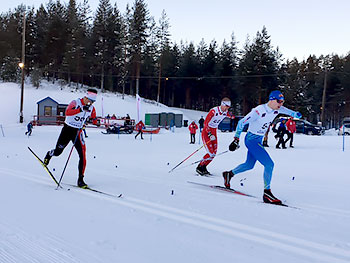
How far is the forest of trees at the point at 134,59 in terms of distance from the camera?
4597cm

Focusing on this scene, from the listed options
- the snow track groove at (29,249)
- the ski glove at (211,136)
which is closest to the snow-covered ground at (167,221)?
the snow track groove at (29,249)

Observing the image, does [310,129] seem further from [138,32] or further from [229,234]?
[138,32]

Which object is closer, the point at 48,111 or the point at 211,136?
the point at 211,136

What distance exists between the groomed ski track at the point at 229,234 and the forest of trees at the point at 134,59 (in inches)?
1552

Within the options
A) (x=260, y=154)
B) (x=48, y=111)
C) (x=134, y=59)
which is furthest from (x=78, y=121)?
(x=134, y=59)

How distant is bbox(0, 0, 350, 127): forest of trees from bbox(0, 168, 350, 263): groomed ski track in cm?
3942

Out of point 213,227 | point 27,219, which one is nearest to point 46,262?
point 27,219

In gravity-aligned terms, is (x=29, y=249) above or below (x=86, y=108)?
below

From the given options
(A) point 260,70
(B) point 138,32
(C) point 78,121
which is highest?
(B) point 138,32

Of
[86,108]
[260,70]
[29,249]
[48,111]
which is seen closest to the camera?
[29,249]

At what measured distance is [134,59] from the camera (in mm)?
45938

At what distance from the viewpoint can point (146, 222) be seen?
3.72 m

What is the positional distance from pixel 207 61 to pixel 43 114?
34358 millimetres

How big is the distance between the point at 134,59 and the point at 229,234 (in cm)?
4489
